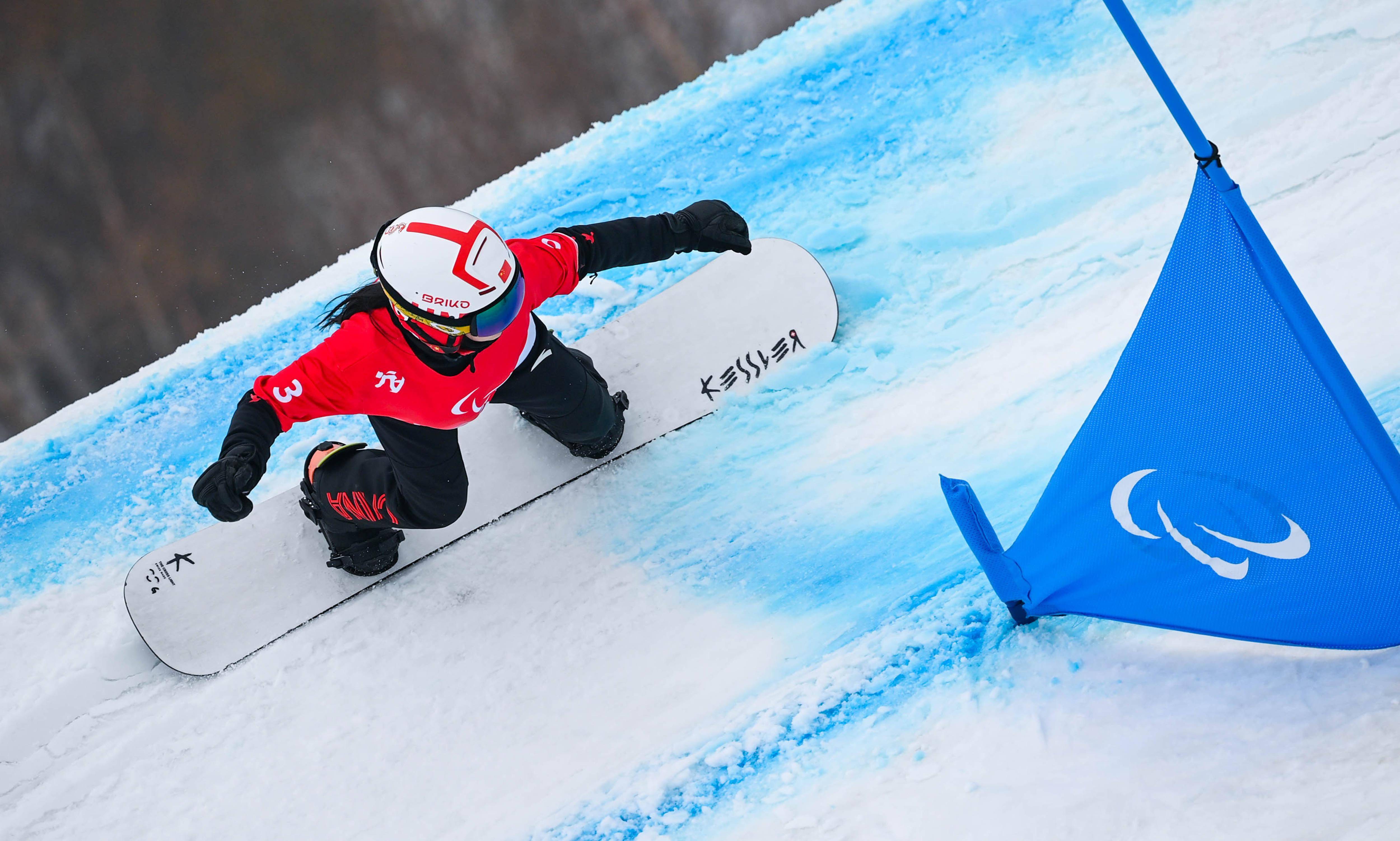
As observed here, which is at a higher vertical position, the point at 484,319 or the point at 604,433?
the point at 484,319

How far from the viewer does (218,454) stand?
307 centimetres

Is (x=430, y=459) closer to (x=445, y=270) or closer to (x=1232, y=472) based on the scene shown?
(x=445, y=270)

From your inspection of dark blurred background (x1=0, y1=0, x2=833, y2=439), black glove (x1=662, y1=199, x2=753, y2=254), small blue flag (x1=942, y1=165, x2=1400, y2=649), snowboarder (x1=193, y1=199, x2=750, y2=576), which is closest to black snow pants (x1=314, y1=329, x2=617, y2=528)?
snowboarder (x1=193, y1=199, x2=750, y2=576)

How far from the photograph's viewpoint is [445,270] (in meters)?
1.79

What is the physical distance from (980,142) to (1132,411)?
5.96 feet

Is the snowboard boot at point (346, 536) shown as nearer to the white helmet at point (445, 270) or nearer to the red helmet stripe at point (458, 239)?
the white helmet at point (445, 270)

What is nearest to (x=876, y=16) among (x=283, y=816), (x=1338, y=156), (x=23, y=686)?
(x=1338, y=156)

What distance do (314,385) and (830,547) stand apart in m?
1.36

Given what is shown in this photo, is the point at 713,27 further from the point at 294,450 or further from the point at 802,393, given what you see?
the point at 294,450

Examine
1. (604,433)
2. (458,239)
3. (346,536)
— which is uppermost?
(458,239)

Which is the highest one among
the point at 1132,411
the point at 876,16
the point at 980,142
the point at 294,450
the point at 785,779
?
the point at 876,16

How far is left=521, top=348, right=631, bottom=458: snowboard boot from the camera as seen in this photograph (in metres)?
2.63

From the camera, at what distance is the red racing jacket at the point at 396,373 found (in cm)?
193

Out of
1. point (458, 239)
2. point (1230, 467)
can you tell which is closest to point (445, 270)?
point (458, 239)
